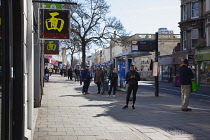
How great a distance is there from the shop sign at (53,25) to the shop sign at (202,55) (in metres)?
21.3

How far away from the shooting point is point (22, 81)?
419 centimetres

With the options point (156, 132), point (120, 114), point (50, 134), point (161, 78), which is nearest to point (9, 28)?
point (50, 134)

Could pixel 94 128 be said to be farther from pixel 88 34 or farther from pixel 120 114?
pixel 88 34

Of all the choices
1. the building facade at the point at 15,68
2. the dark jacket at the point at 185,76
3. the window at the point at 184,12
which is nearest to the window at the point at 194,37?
the window at the point at 184,12

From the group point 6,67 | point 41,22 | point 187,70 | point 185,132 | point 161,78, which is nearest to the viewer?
point 6,67

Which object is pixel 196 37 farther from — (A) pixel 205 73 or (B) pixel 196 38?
(A) pixel 205 73

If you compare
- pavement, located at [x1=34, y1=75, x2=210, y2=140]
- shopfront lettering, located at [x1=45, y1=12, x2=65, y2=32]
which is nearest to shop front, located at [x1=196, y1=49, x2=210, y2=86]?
pavement, located at [x1=34, y1=75, x2=210, y2=140]

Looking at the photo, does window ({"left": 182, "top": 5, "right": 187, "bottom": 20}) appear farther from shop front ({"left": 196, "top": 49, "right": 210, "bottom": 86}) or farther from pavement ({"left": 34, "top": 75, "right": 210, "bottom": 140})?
pavement ({"left": 34, "top": 75, "right": 210, "bottom": 140})

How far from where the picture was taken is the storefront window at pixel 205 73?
27009 millimetres

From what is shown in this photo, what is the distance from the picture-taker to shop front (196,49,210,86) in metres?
26.9

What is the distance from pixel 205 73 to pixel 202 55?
76.0 inches

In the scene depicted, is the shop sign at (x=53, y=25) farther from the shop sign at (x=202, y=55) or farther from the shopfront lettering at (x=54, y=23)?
the shop sign at (x=202, y=55)

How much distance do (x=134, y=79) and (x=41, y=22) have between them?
4.05 metres

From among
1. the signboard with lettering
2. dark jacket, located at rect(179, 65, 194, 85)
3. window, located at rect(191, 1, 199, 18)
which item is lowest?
dark jacket, located at rect(179, 65, 194, 85)
